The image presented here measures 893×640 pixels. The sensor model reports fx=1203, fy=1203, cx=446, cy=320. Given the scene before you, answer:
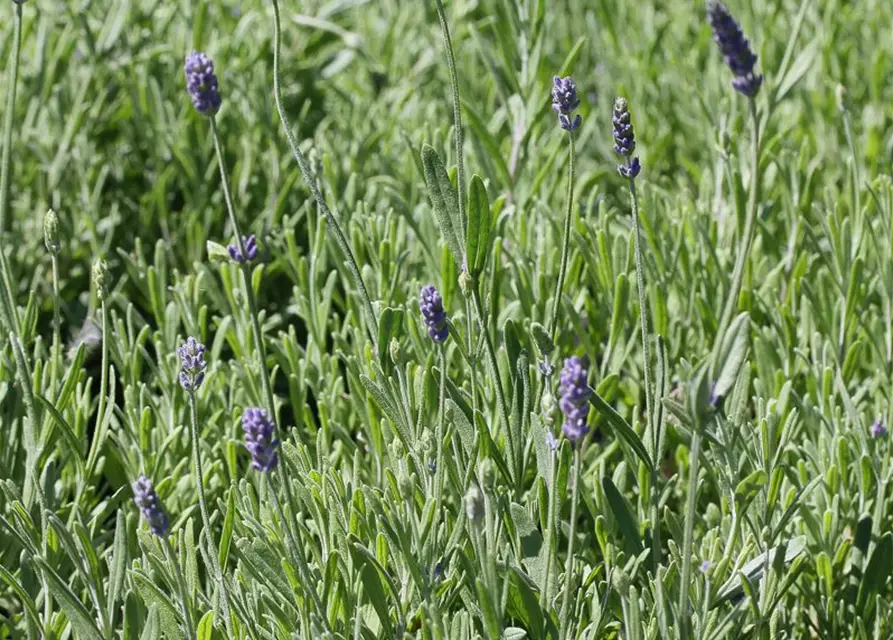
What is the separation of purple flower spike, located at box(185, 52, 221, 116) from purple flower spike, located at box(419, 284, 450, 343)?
0.39 m

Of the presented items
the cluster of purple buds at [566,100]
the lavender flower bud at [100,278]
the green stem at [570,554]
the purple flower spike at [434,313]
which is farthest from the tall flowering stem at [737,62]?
the lavender flower bud at [100,278]

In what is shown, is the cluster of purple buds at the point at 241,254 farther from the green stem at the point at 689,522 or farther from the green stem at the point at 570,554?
the green stem at the point at 689,522

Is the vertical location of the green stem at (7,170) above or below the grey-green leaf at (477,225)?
above

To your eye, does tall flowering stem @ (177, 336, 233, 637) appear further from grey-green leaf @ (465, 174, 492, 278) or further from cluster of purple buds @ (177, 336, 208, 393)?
grey-green leaf @ (465, 174, 492, 278)

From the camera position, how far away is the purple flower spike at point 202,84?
162cm

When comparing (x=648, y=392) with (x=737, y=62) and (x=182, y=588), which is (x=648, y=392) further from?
(x=182, y=588)

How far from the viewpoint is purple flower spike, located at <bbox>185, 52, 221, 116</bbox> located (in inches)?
64.0

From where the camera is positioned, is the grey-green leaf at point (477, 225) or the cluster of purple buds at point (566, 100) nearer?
the cluster of purple buds at point (566, 100)

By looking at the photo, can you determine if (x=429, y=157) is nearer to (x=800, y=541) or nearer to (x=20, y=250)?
(x=800, y=541)

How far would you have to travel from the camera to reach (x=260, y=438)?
146 cm

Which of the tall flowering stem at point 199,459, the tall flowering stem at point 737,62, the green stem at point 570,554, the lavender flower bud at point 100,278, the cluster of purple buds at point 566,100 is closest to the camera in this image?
the tall flowering stem at point 737,62

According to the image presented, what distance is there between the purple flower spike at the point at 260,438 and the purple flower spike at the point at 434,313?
1.00 feet

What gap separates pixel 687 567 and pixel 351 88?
2638 mm

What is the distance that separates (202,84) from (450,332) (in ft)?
1.88
